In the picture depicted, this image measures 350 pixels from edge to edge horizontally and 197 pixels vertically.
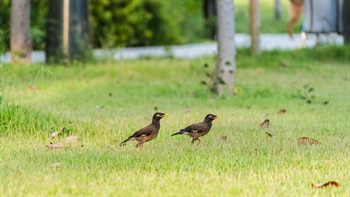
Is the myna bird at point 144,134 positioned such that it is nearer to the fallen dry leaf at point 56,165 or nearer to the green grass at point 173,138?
the green grass at point 173,138

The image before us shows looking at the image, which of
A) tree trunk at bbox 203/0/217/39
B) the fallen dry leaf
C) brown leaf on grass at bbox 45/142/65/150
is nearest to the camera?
the fallen dry leaf

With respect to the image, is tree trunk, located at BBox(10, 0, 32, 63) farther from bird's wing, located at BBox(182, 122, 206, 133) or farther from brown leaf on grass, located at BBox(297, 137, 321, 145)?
brown leaf on grass, located at BBox(297, 137, 321, 145)

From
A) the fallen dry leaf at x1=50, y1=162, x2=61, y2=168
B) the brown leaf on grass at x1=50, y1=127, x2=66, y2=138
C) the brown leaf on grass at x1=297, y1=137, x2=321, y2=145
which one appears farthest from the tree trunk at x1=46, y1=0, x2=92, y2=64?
the fallen dry leaf at x1=50, y1=162, x2=61, y2=168

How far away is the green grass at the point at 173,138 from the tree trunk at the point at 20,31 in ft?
4.53

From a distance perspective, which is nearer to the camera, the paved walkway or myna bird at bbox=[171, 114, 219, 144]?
myna bird at bbox=[171, 114, 219, 144]

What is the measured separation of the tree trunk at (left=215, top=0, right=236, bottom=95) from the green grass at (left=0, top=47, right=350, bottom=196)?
0.19m

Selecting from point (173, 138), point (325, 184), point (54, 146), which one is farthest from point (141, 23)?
point (325, 184)

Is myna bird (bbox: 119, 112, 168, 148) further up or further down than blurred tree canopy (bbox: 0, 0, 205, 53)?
further up

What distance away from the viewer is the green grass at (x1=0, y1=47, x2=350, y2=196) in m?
5.81

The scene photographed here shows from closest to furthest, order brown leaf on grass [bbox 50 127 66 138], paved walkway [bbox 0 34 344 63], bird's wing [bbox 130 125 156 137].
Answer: bird's wing [bbox 130 125 156 137], brown leaf on grass [bbox 50 127 66 138], paved walkway [bbox 0 34 344 63]

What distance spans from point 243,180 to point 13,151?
209cm

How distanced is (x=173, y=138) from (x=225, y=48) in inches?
179

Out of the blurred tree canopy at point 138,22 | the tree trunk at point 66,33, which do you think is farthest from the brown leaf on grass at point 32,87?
the blurred tree canopy at point 138,22

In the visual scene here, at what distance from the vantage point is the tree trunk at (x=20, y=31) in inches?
637
